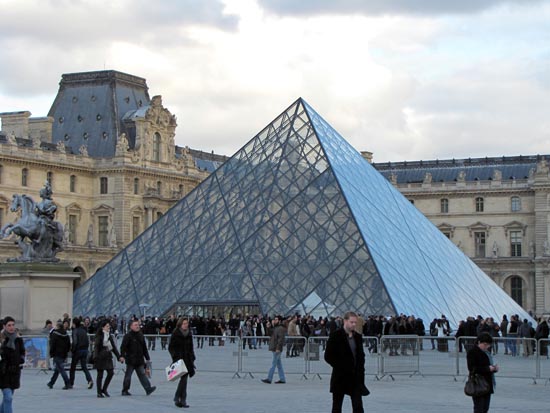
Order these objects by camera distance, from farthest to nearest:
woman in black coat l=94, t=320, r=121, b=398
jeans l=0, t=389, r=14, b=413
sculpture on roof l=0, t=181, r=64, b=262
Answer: sculpture on roof l=0, t=181, r=64, b=262 < woman in black coat l=94, t=320, r=121, b=398 < jeans l=0, t=389, r=14, b=413

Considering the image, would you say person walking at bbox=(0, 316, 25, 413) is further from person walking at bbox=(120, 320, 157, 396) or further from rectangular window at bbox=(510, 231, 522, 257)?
rectangular window at bbox=(510, 231, 522, 257)

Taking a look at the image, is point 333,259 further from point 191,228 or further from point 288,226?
point 191,228

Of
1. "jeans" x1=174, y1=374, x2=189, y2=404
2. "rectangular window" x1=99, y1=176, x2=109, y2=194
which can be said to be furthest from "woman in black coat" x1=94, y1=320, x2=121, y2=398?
"rectangular window" x1=99, y1=176, x2=109, y2=194

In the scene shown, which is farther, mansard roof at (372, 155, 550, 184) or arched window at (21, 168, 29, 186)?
mansard roof at (372, 155, 550, 184)

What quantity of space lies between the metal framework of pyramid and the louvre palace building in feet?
84.9

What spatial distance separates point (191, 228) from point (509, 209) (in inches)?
1899

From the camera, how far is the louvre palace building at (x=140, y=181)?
240ft

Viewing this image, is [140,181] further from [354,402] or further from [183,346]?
[354,402]

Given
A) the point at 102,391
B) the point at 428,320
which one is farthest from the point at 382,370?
the point at 428,320

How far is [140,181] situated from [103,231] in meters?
3.62

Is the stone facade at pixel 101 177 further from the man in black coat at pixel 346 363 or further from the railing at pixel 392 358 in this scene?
the man in black coat at pixel 346 363

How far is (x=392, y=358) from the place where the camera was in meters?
23.2

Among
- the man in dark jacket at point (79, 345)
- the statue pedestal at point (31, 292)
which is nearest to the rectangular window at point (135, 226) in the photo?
the statue pedestal at point (31, 292)

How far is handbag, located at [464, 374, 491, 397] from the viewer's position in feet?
43.1
